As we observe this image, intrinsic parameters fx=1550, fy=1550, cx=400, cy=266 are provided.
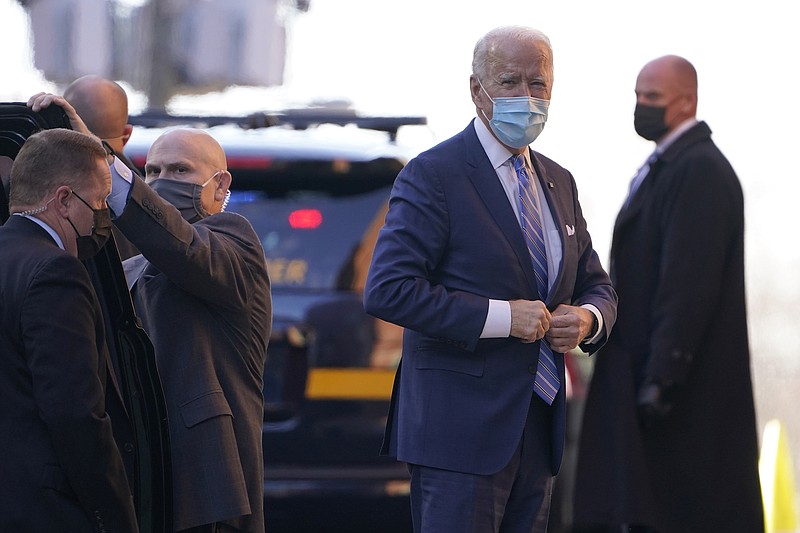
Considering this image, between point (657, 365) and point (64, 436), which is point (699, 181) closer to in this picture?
point (657, 365)

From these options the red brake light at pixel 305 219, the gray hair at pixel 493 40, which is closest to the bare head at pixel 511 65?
the gray hair at pixel 493 40

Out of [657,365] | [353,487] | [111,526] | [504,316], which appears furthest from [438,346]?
[353,487]

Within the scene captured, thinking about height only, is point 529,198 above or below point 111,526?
above

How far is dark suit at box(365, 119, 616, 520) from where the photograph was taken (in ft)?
13.1

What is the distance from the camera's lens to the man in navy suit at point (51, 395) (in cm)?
340

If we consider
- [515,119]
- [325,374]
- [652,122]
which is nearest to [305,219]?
[325,374]

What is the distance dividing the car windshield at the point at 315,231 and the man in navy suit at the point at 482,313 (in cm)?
193

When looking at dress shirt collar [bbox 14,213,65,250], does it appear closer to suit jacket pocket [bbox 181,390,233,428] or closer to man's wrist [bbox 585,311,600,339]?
suit jacket pocket [bbox 181,390,233,428]

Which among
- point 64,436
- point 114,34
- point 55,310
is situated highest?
point 55,310

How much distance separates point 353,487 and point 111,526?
2567 millimetres

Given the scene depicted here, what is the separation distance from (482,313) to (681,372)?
4.84 ft

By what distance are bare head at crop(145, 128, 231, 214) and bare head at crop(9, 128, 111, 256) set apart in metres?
0.89

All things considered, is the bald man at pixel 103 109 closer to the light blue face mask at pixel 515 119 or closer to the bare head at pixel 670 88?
the light blue face mask at pixel 515 119

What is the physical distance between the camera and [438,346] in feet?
13.4
